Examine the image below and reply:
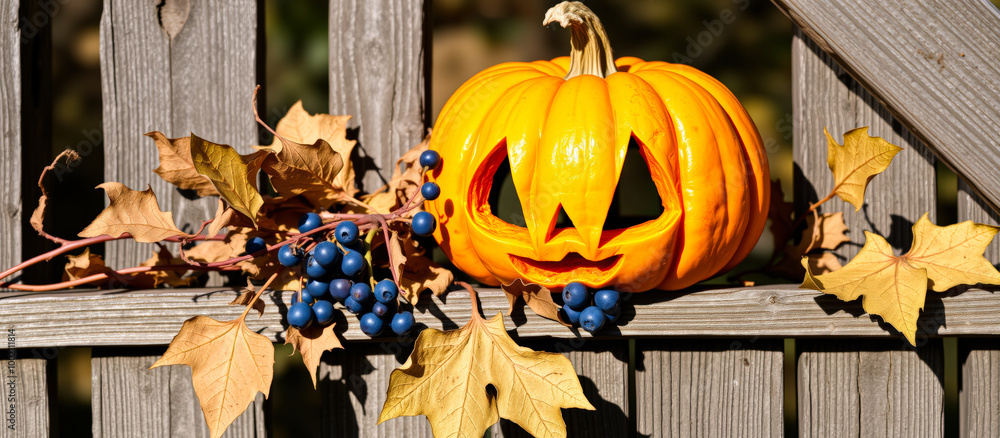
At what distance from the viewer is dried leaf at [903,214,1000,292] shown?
1.14 m

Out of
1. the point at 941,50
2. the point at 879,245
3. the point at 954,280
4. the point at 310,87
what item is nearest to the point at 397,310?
the point at 879,245

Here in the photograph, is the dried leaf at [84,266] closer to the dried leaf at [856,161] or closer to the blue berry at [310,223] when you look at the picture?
the blue berry at [310,223]

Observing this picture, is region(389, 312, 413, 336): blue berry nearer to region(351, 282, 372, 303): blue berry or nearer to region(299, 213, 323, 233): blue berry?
region(351, 282, 372, 303): blue berry

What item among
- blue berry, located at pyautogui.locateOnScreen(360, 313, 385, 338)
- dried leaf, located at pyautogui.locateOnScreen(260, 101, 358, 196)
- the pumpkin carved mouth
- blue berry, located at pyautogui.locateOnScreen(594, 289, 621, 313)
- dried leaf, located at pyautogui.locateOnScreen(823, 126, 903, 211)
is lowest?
blue berry, located at pyautogui.locateOnScreen(360, 313, 385, 338)

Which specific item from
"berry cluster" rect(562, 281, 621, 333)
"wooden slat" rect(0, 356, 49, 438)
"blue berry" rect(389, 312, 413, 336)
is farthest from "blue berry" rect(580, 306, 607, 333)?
"wooden slat" rect(0, 356, 49, 438)

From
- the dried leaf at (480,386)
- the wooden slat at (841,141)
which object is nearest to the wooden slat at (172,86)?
the dried leaf at (480,386)

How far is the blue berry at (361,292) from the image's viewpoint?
3.81ft

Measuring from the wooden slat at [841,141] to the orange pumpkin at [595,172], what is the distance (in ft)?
0.78

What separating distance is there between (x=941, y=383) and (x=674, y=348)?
52 cm

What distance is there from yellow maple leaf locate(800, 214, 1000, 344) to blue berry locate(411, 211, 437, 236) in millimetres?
642

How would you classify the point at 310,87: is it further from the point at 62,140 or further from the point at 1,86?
the point at 1,86

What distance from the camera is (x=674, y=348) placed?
1.33 m

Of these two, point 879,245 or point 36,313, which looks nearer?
point 879,245

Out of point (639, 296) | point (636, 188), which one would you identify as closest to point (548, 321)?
point (639, 296)
